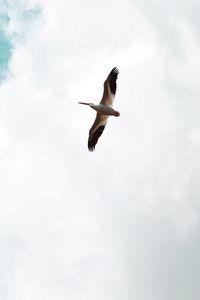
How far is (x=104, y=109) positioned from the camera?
111250 mm

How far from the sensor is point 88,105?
113 metres

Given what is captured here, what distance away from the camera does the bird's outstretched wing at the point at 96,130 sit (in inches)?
4481

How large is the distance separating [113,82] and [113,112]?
3.39m

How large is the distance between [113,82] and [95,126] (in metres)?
6.71

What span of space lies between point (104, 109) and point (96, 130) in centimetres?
378

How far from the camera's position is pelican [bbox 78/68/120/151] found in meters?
109

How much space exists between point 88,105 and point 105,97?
307 cm

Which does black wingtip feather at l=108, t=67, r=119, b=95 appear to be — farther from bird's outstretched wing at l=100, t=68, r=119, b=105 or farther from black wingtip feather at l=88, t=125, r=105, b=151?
black wingtip feather at l=88, t=125, r=105, b=151

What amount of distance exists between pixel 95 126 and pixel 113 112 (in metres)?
3.96

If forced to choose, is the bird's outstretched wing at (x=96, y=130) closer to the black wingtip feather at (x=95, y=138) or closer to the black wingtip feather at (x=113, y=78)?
the black wingtip feather at (x=95, y=138)

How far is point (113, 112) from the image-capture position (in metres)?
111

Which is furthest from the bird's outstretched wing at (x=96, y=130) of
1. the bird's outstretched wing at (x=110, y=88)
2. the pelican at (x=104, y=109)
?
the bird's outstretched wing at (x=110, y=88)

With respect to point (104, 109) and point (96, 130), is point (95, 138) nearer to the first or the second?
point (96, 130)

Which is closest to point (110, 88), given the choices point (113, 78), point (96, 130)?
point (113, 78)
